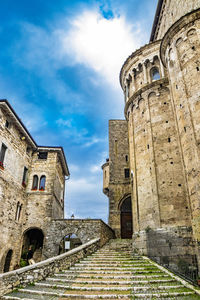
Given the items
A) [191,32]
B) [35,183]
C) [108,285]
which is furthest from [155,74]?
[108,285]

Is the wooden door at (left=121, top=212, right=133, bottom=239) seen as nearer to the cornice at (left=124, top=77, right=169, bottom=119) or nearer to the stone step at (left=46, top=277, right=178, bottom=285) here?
the cornice at (left=124, top=77, right=169, bottom=119)

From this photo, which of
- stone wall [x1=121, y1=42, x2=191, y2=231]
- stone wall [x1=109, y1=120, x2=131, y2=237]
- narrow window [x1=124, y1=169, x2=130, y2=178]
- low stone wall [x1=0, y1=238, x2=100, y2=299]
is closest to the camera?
low stone wall [x1=0, y1=238, x2=100, y2=299]

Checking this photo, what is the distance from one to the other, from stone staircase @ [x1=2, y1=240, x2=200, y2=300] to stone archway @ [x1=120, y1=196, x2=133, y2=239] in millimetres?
12687

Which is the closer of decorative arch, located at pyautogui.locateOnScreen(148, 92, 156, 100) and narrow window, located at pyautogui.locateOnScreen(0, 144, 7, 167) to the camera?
narrow window, located at pyautogui.locateOnScreen(0, 144, 7, 167)

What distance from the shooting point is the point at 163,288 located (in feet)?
22.6

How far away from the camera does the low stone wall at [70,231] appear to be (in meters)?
17.0

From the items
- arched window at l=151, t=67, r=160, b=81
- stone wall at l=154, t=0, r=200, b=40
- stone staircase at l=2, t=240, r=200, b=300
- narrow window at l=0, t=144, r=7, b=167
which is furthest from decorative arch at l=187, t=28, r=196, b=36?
narrow window at l=0, t=144, r=7, b=167

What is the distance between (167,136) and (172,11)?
31.4 ft

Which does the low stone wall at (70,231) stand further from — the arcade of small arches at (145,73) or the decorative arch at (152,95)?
the arcade of small arches at (145,73)

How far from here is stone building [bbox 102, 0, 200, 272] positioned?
11797mm

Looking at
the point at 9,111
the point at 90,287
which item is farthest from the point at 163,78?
the point at 90,287

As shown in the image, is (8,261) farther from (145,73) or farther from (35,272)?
(145,73)

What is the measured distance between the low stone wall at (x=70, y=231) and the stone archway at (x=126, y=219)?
14.5ft

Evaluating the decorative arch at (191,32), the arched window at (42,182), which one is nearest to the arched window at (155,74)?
the decorative arch at (191,32)
